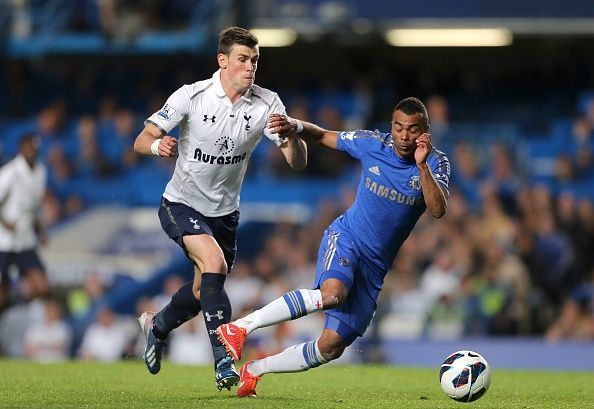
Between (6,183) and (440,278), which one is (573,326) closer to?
(440,278)

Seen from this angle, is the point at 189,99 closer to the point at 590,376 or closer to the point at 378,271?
the point at 378,271

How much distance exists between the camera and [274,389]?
9648 mm

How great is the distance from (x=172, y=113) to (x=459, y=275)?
26.4ft

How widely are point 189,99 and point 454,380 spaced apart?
9.23ft

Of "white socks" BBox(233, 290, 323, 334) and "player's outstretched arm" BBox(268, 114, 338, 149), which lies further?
"player's outstretched arm" BBox(268, 114, 338, 149)

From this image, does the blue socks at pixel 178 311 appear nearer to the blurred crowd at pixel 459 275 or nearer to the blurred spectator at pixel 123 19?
the blurred crowd at pixel 459 275

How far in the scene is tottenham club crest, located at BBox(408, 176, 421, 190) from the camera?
8.66 metres

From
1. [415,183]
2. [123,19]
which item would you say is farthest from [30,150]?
[123,19]

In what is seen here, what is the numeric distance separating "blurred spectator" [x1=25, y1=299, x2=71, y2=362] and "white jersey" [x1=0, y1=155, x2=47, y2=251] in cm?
236

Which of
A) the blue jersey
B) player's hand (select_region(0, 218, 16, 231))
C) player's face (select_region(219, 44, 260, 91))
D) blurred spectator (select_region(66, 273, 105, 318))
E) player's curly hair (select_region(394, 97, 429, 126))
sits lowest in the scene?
blurred spectator (select_region(66, 273, 105, 318))

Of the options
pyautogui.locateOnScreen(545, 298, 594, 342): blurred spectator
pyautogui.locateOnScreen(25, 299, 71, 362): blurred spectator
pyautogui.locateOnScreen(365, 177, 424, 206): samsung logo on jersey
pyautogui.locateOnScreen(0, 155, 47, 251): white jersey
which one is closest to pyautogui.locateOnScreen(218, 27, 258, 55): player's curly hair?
pyautogui.locateOnScreen(365, 177, 424, 206): samsung logo on jersey

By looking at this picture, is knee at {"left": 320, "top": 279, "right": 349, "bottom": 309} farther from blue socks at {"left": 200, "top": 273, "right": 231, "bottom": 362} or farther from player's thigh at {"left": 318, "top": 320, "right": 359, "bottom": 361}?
blue socks at {"left": 200, "top": 273, "right": 231, "bottom": 362}

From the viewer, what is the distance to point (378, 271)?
8.81 metres

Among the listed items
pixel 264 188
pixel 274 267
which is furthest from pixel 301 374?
pixel 264 188
